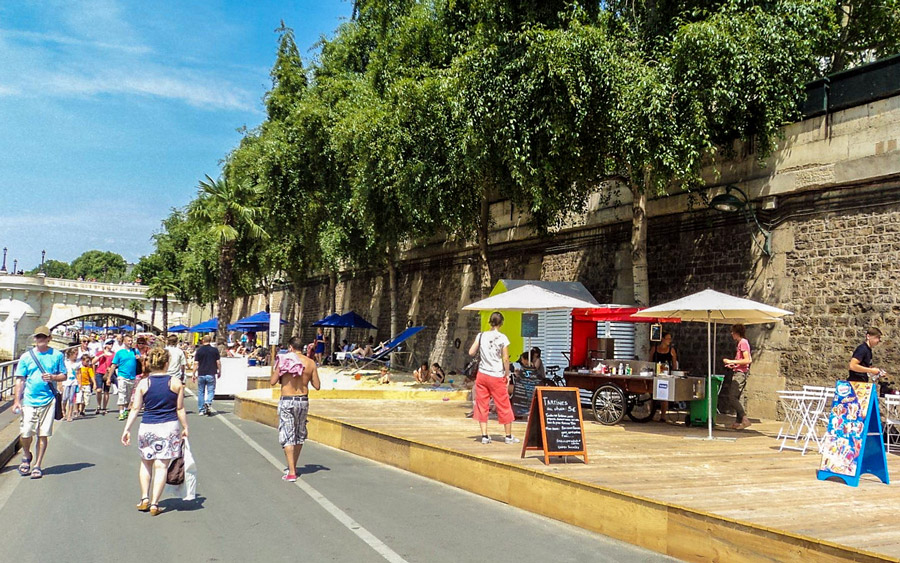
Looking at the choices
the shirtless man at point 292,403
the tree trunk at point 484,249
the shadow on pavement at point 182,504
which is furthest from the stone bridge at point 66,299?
the shadow on pavement at point 182,504

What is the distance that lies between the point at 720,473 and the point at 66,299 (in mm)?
88966

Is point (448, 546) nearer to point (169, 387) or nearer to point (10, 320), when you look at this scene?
point (169, 387)

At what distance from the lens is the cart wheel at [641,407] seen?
1388 cm

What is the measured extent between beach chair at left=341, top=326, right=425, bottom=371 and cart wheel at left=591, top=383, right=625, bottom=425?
14.1 metres

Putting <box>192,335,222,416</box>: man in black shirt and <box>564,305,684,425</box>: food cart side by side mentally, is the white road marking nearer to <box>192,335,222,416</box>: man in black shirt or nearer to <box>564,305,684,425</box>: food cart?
<box>564,305,684,425</box>: food cart

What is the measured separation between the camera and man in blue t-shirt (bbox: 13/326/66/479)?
358 inches

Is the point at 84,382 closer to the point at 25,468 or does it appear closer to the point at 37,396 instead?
the point at 25,468

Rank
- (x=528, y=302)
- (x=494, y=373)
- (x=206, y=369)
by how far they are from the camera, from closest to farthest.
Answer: (x=494, y=373) → (x=528, y=302) → (x=206, y=369)

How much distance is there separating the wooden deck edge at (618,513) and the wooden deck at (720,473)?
0.19 meters

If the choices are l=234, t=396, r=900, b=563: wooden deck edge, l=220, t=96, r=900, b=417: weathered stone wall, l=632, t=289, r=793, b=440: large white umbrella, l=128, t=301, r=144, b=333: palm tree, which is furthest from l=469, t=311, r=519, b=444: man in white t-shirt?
l=128, t=301, r=144, b=333: palm tree

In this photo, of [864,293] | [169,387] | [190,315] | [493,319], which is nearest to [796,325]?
[864,293]

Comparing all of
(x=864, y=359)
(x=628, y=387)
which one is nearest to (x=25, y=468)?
(x=628, y=387)

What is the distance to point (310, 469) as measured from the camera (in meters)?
9.89

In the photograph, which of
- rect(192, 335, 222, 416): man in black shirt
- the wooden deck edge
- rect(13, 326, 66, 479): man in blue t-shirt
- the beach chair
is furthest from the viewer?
the beach chair
